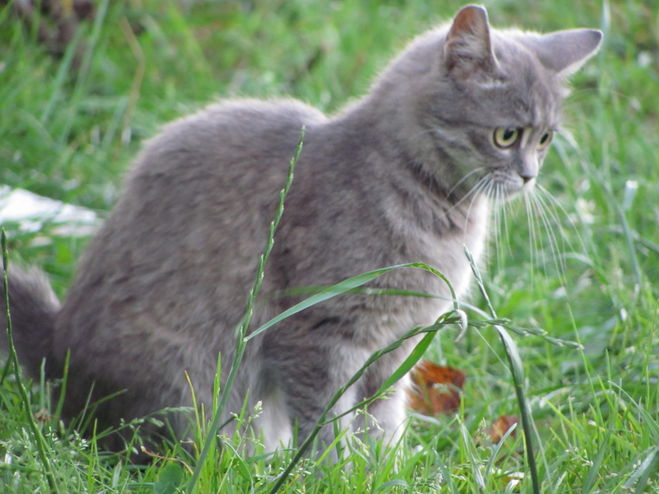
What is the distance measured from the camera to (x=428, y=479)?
7.22 ft

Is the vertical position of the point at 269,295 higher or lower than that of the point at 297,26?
lower

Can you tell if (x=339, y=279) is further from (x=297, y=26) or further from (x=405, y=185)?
(x=297, y=26)

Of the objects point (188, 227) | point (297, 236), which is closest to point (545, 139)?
point (297, 236)

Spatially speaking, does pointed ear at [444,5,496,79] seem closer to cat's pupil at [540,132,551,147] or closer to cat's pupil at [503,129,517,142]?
cat's pupil at [503,129,517,142]

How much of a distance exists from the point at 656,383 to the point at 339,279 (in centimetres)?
100

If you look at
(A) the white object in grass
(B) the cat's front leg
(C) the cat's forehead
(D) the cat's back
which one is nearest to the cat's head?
(C) the cat's forehead

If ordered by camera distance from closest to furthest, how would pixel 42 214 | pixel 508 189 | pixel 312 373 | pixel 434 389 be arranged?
pixel 312 373 → pixel 508 189 → pixel 434 389 → pixel 42 214

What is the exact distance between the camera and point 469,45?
101 inches

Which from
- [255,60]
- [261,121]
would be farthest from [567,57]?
[255,60]

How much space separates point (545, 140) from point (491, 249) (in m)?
1.00

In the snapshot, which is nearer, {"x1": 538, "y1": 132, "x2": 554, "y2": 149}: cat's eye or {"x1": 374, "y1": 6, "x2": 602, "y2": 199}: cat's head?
{"x1": 374, "y1": 6, "x2": 602, "y2": 199}: cat's head

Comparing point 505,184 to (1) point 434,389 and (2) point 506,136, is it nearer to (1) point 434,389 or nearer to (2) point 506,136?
(2) point 506,136

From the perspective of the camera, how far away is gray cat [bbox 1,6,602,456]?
2.55m

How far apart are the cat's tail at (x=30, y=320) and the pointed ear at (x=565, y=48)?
1671 mm
